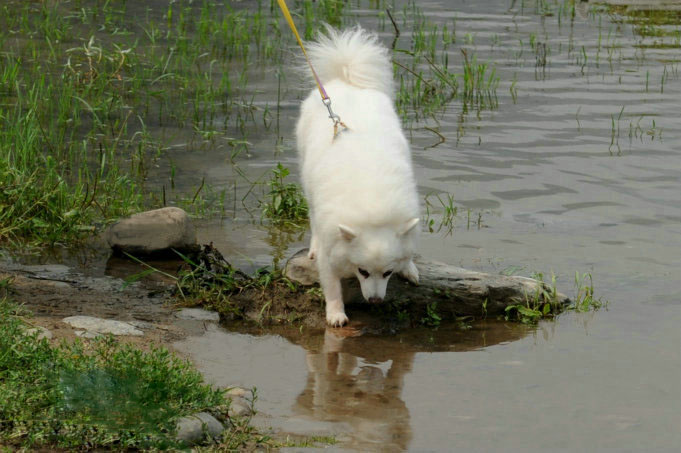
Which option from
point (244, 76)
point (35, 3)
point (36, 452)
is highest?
point (35, 3)

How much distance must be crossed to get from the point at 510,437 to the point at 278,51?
10223 millimetres

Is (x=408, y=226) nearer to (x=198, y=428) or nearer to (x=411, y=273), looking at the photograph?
(x=411, y=273)

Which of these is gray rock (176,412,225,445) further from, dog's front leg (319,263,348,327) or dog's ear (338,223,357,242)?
dog's front leg (319,263,348,327)

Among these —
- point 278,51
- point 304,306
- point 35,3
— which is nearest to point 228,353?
point 304,306

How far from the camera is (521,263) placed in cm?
716

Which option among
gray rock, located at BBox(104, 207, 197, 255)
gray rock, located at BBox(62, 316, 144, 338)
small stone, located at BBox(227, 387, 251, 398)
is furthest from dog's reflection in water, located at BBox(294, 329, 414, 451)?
gray rock, located at BBox(104, 207, 197, 255)

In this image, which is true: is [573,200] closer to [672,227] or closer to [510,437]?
[672,227]

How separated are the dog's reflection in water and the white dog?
1.10ft

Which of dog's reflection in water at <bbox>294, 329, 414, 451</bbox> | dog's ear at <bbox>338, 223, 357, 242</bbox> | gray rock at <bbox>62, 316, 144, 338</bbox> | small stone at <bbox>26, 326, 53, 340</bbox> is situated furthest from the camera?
dog's ear at <bbox>338, 223, 357, 242</bbox>

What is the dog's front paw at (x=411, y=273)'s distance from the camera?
19.8 ft

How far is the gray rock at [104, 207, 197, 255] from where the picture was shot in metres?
6.82

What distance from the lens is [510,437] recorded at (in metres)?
4.51

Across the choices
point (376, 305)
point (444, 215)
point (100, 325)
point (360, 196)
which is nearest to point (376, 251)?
point (360, 196)

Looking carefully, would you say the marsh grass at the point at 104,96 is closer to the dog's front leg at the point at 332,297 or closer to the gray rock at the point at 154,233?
the gray rock at the point at 154,233
